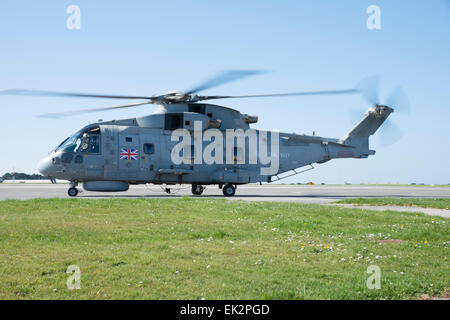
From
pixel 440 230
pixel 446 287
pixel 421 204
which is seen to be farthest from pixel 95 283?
pixel 421 204

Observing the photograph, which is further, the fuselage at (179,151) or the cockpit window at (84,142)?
the fuselage at (179,151)

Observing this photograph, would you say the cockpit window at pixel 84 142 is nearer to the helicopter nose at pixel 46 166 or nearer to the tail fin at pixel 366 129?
the helicopter nose at pixel 46 166

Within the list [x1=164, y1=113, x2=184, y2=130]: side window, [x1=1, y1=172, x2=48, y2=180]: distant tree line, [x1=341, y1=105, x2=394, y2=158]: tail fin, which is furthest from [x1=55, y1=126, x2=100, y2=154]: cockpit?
[x1=1, y1=172, x2=48, y2=180]: distant tree line

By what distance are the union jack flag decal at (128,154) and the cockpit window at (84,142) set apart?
146cm

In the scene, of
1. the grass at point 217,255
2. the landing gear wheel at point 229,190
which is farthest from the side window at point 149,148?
the grass at point 217,255

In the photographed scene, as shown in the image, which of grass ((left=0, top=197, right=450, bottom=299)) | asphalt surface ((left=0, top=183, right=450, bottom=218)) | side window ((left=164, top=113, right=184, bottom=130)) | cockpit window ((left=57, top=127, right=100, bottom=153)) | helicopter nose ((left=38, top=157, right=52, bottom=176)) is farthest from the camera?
side window ((left=164, top=113, right=184, bottom=130))

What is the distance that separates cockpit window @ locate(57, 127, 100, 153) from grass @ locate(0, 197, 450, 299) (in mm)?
11544

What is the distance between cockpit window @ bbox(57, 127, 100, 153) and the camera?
24.8 meters

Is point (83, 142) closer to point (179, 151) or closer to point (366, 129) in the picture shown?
point (179, 151)

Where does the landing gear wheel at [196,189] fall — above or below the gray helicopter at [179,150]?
below

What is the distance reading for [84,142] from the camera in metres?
25.1

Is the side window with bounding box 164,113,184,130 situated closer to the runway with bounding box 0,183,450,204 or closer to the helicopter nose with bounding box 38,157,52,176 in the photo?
the runway with bounding box 0,183,450,204

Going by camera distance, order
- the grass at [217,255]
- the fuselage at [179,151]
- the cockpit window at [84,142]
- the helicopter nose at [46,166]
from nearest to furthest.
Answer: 1. the grass at [217,255]
2. the helicopter nose at [46,166]
3. the cockpit window at [84,142]
4. the fuselage at [179,151]

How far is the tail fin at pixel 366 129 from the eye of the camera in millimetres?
33125
